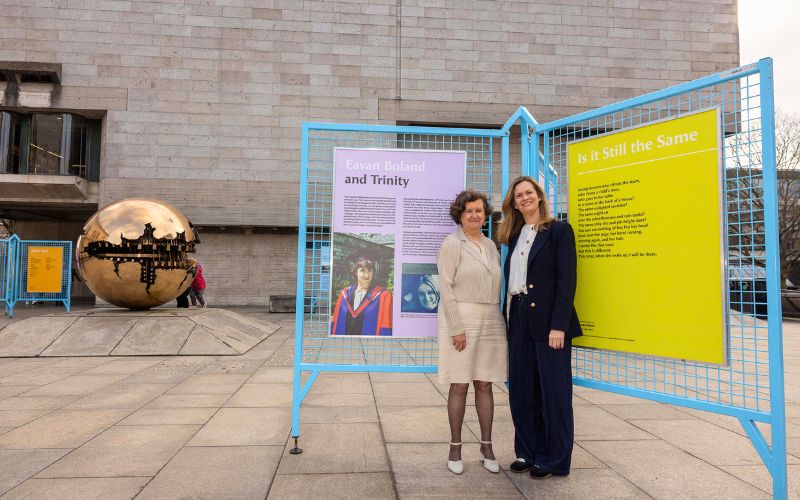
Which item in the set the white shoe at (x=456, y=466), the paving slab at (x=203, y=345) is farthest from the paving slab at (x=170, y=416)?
the paving slab at (x=203, y=345)

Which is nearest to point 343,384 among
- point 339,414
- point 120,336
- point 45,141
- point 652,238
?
point 339,414

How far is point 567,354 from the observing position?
10.6ft

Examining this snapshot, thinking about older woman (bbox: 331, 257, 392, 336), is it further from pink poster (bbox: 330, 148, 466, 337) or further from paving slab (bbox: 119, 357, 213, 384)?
paving slab (bbox: 119, 357, 213, 384)

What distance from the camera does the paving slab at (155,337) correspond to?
321 inches

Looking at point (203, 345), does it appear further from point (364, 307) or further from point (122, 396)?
point (364, 307)

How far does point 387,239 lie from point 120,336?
707 centimetres

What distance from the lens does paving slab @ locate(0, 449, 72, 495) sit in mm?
3154

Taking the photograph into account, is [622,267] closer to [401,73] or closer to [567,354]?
[567,354]

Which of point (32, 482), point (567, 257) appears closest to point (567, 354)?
point (567, 257)

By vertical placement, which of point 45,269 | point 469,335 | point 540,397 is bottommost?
point 540,397

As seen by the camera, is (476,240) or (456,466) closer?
(456,466)

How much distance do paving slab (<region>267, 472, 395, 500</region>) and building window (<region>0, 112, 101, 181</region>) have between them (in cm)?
2465

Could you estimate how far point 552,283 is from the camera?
10.7ft

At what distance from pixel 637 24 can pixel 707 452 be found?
2469cm
